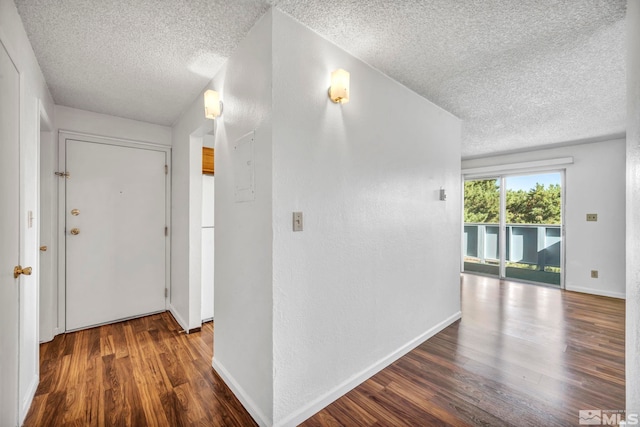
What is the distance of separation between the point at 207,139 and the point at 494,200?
17.0 ft

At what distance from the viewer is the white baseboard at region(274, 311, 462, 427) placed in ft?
5.24

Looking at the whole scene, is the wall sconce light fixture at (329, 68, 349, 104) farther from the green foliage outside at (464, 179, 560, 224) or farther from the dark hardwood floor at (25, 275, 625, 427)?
the green foliage outside at (464, 179, 560, 224)

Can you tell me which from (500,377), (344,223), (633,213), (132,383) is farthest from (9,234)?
(500,377)

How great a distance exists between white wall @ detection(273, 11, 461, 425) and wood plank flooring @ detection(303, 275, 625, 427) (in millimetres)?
171

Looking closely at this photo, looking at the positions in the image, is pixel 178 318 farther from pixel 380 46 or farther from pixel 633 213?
pixel 633 213

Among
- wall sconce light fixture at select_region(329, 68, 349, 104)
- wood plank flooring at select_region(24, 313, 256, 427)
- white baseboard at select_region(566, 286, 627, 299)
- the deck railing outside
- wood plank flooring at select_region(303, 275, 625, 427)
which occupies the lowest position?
wood plank flooring at select_region(24, 313, 256, 427)

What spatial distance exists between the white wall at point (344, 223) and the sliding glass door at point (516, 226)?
331cm

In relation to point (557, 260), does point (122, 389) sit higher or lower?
lower

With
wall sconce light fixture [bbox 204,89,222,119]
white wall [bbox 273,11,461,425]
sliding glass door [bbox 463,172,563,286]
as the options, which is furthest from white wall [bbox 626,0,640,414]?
sliding glass door [bbox 463,172,563,286]

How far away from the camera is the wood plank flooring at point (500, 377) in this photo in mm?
1672

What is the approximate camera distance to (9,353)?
1.37 metres

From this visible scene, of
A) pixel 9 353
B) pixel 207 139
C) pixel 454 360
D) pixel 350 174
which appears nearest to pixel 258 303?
pixel 350 174

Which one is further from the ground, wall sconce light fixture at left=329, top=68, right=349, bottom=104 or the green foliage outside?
wall sconce light fixture at left=329, top=68, right=349, bottom=104

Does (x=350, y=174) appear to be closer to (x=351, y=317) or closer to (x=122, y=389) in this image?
(x=351, y=317)
